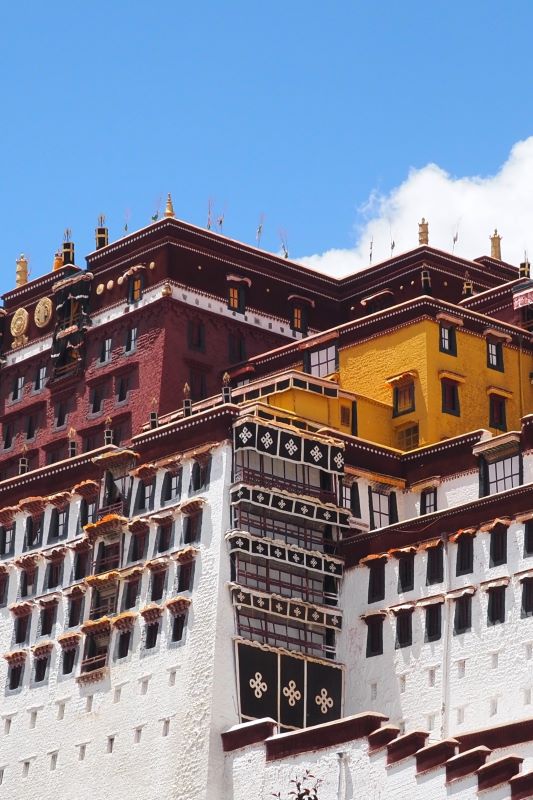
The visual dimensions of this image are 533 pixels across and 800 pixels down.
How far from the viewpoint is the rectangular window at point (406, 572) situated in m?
89.2

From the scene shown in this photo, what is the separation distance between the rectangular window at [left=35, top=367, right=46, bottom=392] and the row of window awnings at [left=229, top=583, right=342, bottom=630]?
26111 mm

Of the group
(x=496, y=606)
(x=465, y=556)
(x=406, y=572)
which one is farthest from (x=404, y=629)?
(x=496, y=606)

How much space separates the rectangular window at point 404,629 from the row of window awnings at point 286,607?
148 inches

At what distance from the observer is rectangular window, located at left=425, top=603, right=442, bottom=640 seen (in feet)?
285

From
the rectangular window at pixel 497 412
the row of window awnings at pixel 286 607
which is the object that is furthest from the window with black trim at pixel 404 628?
the rectangular window at pixel 497 412

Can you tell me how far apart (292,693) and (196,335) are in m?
23.6

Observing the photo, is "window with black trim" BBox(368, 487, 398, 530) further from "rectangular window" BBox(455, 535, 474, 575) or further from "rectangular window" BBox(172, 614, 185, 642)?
"rectangular window" BBox(172, 614, 185, 642)

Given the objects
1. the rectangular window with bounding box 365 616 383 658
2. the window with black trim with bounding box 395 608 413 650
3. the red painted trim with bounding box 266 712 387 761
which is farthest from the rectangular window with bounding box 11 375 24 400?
the red painted trim with bounding box 266 712 387 761

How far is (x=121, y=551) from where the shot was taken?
313 ft

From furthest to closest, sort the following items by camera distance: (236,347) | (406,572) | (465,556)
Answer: (236,347)
(406,572)
(465,556)

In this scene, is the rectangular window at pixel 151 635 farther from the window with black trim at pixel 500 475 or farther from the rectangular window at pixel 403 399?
the rectangular window at pixel 403 399

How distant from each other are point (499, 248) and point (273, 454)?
32.4 meters

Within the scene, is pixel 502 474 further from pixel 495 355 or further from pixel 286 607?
pixel 495 355

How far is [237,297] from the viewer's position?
109312 millimetres
